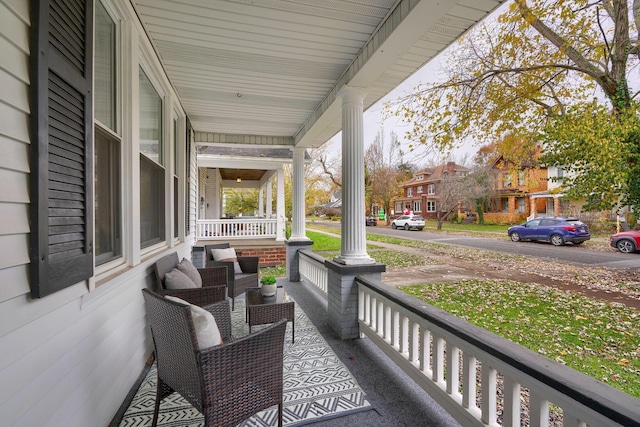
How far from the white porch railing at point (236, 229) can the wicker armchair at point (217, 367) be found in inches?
269

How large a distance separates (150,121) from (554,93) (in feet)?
22.9

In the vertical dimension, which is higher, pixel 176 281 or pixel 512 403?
pixel 176 281

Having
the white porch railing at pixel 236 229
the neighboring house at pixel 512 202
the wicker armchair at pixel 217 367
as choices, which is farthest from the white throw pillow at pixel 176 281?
the neighboring house at pixel 512 202

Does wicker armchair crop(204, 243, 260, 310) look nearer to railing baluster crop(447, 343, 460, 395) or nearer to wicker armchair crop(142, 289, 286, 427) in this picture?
wicker armchair crop(142, 289, 286, 427)

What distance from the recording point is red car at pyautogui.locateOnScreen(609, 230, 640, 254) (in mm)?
8141

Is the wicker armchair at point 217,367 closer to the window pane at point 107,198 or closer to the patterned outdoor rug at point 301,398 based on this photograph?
the patterned outdoor rug at point 301,398

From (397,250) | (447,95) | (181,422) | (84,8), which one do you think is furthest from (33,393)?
(397,250)

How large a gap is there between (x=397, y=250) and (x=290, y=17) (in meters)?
8.67

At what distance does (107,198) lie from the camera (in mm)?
2014

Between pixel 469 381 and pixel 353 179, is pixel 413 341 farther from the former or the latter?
pixel 353 179

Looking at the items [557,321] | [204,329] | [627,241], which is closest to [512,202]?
[627,241]

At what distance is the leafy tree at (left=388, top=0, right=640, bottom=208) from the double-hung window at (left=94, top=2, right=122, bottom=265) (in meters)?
4.50

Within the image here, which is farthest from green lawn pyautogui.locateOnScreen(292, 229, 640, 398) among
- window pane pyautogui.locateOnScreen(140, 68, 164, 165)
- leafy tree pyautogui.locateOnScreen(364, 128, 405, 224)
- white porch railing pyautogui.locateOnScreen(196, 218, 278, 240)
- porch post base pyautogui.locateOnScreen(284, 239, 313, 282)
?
leafy tree pyautogui.locateOnScreen(364, 128, 405, 224)

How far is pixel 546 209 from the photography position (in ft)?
69.5
